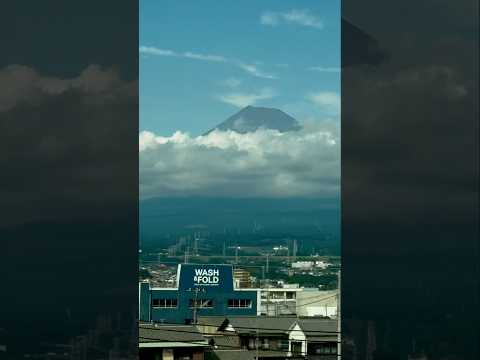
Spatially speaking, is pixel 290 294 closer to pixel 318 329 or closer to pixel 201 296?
pixel 201 296

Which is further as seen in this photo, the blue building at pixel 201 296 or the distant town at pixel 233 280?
the blue building at pixel 201 296

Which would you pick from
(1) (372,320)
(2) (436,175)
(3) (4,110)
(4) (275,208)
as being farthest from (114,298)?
(4) (275,208)

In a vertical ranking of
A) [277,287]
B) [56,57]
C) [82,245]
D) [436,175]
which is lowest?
[277,287]

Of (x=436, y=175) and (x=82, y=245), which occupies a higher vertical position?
(x=436, y=175)

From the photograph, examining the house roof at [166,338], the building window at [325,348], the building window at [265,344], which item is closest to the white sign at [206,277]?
the building window at [265,344]

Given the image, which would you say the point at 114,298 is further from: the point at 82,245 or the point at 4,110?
the point at 4,110

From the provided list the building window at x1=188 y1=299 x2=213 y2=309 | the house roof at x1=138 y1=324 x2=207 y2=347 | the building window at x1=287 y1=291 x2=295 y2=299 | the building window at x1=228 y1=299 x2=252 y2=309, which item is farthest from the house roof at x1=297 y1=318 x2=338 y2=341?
the building window at x1=287 y1=291 x2=295 y2=299

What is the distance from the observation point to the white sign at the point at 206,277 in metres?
22.5

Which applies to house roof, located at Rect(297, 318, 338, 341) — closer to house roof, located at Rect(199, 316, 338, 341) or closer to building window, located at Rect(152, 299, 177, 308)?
house roof, located at Rect(199, 316, 338, 341)

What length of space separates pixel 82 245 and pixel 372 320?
3.46 feet

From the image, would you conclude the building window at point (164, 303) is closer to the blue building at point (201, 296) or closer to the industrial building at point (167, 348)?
the blue building at point (201, 296)

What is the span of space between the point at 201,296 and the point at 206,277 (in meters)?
0.71

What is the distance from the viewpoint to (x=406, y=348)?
2.96m

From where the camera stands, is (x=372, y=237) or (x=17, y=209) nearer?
(x=17, y=209)
